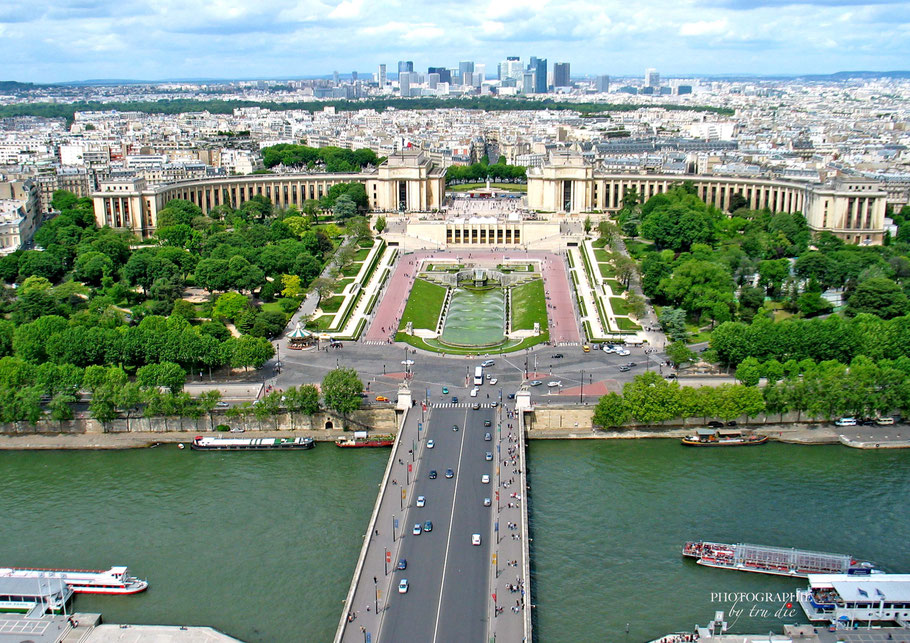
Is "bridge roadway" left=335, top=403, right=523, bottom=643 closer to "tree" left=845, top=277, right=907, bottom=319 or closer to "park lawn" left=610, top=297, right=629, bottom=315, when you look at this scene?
"park lawn" left=610, top=297, right=629, bottom=315

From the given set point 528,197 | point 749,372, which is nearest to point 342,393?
point 749,372

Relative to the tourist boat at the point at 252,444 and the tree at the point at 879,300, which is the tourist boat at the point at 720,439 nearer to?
the tree at the point at 879,300

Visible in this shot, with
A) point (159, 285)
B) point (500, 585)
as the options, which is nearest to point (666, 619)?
point (500, 585)

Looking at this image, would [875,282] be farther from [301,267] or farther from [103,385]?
[103,385]

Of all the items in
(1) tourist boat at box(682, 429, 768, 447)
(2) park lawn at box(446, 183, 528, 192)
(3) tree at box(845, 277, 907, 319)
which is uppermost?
(2) park lawn at box(446, 183, 528, 192)

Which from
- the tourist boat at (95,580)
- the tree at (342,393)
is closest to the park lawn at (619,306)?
the tree at (342,393)

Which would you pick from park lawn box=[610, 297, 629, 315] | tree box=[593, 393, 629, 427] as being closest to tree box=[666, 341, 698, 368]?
tree box=[593, 393, 629, 427]

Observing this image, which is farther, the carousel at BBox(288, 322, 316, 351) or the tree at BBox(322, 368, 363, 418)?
the carousel at BBox(288, 322, 316, 351)
